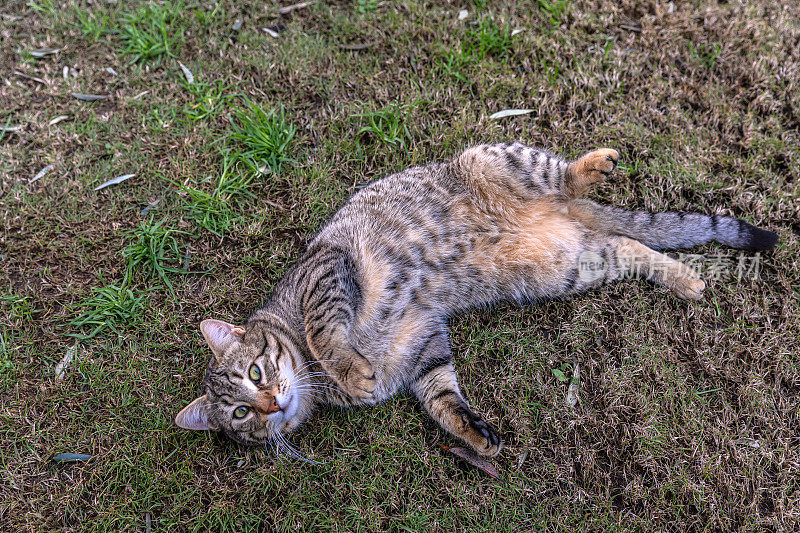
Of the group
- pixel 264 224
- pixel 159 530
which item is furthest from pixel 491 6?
pixel 159 530

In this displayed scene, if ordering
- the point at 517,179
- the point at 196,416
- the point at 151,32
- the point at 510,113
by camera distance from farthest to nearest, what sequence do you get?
Result: the point at 151,32, the point at 510,113, the point at 517,179, the point at 196,416

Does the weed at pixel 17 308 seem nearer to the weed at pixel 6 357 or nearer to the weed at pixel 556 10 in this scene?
the weed at pixel 6 357

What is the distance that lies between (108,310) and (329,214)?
67.5 inches

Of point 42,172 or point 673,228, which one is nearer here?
point 673,228

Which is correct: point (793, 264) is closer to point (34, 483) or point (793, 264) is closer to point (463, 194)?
point (463, 194)

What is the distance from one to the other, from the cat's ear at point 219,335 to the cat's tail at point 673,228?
7.78 ft

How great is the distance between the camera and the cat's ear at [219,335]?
9.35 feet

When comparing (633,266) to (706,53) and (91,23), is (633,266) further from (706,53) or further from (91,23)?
(91,23)

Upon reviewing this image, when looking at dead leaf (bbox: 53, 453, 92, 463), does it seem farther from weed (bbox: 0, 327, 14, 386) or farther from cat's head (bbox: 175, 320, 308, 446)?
cat's head (bbox: 175, 320, 308, 446)

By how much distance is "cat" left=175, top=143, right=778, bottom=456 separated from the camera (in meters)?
2.90

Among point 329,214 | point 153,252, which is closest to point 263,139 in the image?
point 329,214

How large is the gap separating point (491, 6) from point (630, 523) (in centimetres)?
412

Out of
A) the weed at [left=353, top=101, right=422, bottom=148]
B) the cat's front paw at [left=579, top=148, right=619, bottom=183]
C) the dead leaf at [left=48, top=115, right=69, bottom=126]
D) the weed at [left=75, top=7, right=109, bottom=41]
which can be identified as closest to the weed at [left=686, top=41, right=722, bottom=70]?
the cat's front paw at [left=579, top=148, right=619, bottom=183]

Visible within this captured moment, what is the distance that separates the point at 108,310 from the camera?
350 cm
